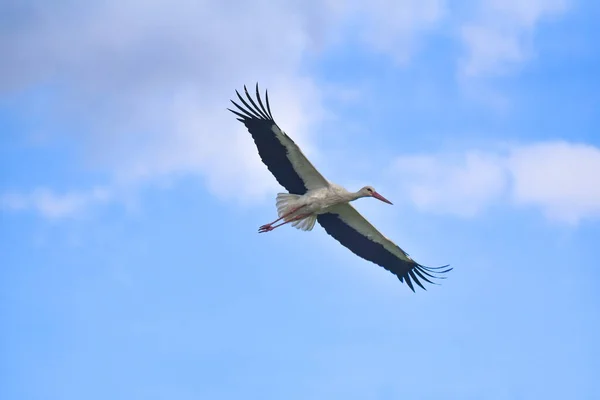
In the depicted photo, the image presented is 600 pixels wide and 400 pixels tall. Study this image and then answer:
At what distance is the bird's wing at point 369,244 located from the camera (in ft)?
61.8

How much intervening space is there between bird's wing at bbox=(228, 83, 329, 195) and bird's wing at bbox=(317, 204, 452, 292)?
0.86 meters

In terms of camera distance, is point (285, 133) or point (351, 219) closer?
point (285, 133)

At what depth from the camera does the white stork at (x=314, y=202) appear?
1761 cm

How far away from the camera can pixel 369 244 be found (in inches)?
752

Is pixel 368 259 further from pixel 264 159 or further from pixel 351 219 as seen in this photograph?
pixel 264 159

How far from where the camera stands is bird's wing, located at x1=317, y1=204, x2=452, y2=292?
1883 centimetres

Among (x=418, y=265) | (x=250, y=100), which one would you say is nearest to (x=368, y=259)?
(x=418, y=265)

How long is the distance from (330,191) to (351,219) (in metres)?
0.89

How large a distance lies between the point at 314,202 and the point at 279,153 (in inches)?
35.7

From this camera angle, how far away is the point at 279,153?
1780cm

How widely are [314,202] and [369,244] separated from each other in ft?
4.98

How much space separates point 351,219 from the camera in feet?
61.7

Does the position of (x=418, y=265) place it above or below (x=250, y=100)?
below

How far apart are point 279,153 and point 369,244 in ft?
7.67
